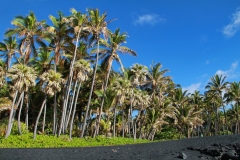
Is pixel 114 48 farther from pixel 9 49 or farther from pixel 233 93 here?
pixel 233 93

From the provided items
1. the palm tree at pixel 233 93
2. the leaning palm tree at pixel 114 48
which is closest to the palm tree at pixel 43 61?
the leaning palm tree at pixel 114 48

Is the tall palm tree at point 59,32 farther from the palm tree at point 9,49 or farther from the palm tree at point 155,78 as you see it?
the palm tree at point 155,78

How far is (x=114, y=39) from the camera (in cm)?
3094

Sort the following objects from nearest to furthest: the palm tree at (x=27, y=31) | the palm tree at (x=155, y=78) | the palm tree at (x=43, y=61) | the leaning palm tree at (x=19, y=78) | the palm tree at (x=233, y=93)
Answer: the leaning palm tree at (x=19, y=78) → the palm tree at (x=27, y=31) → the palm tree at (x=43, y=61) → the palm tree at (x=155, y=78) → the palm tree at (x=233, y=93)

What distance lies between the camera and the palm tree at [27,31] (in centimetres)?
2639

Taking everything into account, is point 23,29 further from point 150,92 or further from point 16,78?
point 150,92

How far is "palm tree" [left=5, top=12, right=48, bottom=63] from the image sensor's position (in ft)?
86.6

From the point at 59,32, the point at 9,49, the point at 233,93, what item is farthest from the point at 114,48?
the point at 233,93

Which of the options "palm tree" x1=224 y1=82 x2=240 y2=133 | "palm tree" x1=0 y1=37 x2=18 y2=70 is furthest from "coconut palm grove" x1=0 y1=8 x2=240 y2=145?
"palm tree" x1=224 y1=82 x2=240 y2=133

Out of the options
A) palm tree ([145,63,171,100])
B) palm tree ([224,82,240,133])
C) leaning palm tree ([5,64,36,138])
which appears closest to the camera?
leaning palm tree ([5,64,36,138])

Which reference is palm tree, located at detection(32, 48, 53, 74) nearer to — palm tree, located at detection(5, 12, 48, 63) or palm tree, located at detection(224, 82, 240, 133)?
palm tree, located at detection(5, 12, 48, 63)

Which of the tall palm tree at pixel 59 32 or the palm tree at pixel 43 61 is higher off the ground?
the tall palm tree at pixel 59 32

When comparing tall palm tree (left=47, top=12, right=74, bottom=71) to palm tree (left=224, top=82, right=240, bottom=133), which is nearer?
tall palm tree (left=47, top=12, right=74, bottom=71)

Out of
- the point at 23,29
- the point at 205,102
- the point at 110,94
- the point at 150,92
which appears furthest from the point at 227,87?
the point at 23,29
